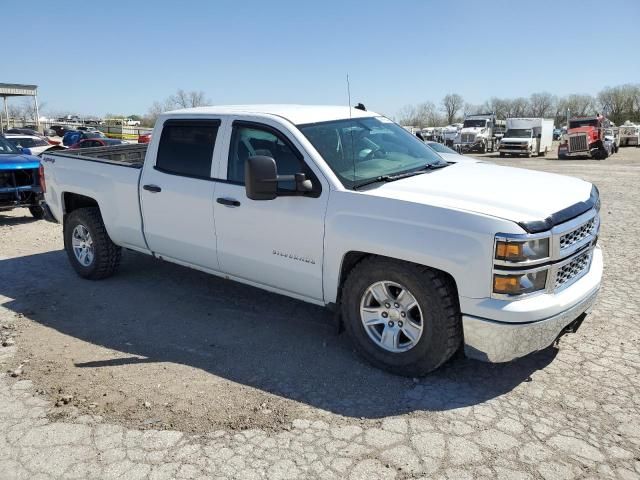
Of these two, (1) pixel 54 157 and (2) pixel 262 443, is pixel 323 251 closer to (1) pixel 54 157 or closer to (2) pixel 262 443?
(2) pixel 262 443

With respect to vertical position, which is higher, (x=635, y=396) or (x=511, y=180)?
(x=511, y=180)

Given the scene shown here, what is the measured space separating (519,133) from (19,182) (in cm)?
3508

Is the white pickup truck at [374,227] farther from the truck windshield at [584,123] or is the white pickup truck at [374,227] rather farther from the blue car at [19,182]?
the truck windshield at [584,123]

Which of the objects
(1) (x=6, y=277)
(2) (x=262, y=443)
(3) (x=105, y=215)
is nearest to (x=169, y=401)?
(2) (x=262, y=443)

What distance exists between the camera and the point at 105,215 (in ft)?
18.7

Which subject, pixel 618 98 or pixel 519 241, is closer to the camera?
pixel 519 241

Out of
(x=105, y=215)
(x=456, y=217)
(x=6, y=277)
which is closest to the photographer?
(x=456, y=217)

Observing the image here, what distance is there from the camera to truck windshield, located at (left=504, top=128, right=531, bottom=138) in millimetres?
37750

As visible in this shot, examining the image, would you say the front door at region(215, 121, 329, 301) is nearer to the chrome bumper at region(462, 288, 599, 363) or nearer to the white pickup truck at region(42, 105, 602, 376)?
the white pickup truck at region(42, 105, 602, 376)

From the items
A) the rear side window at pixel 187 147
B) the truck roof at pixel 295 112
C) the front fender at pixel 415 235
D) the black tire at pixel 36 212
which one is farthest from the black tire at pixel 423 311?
the black tire at pixel 36 212

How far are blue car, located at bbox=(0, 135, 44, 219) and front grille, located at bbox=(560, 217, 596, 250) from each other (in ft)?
28.5

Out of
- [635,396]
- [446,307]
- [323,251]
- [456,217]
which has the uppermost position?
[456,217]

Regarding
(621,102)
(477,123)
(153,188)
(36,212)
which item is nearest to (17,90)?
(477,123)

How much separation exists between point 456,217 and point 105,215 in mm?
3929
